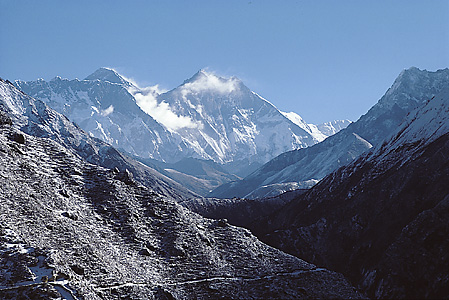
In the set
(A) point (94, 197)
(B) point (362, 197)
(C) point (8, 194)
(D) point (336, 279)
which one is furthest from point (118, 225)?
(B) point (362, 197)

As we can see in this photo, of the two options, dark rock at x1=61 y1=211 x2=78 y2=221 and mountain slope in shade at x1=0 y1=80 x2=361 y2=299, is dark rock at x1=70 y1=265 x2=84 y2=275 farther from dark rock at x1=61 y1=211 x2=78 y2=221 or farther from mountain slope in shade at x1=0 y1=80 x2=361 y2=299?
dark rock at x1=61 y1=211 x2=78 y2=221

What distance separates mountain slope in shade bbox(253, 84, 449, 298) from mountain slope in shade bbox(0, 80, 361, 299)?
10493mm

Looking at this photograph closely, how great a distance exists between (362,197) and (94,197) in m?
78.2

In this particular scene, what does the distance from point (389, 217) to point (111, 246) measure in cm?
7036

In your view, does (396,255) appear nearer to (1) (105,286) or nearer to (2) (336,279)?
(2) (336,279)

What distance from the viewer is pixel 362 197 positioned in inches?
5172

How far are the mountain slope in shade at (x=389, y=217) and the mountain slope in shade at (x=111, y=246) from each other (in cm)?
1049

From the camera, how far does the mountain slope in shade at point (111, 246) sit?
198ft

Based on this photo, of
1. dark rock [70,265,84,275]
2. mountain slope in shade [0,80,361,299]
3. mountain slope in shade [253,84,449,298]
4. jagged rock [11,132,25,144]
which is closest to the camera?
mountain slope in shade [0,80,361,299]

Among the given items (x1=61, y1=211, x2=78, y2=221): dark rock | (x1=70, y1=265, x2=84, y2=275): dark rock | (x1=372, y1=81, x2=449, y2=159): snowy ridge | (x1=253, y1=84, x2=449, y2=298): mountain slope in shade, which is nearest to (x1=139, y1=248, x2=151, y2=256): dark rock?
(x1=61, y1=211, x2=78, y2=221): dark rock

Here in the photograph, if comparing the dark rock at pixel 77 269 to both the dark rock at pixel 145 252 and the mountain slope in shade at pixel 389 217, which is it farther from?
the mountain slope in shade at pixel 389 217

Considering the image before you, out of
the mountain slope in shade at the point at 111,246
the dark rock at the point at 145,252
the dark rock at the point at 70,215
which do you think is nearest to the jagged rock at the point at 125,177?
the mountain slope in shade at the point at 111,246

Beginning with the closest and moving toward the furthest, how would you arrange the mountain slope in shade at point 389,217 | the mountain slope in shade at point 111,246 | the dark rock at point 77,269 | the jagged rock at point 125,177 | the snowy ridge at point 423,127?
the mountain slope in shade at point 111,246, the dark rock at point 77,269, the mountain slope in shade at point 389,217, the jagged rock at point 125,177, the snowy ridge at point 423,127

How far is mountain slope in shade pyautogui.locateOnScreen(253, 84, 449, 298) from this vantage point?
8044 cm
